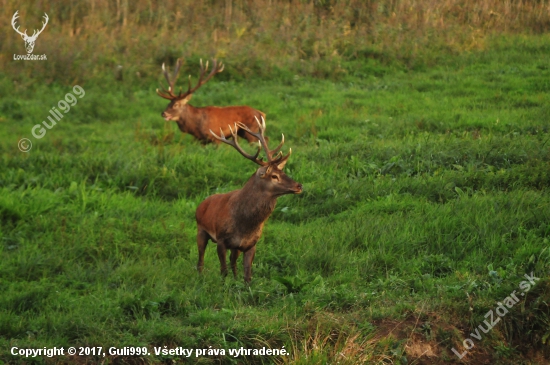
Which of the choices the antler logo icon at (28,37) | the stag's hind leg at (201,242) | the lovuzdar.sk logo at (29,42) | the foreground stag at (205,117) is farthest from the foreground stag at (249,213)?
the antler logo icon at (28,37)

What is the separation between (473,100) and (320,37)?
4.99 m

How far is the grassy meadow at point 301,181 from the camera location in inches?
260

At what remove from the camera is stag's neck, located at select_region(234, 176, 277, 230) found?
771 cm

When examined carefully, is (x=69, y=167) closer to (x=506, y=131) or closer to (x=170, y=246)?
(x=170, y=246)

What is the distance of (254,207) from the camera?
7.72 m

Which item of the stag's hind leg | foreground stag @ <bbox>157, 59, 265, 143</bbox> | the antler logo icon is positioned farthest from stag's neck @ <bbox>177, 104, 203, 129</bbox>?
the stag's hind leg

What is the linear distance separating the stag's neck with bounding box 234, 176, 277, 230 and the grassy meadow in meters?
0.55

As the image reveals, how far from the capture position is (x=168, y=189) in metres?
10.8

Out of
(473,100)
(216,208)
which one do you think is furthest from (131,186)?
(473,100)

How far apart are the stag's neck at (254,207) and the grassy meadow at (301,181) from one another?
55cm

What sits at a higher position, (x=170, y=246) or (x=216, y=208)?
(x=216, y=208)

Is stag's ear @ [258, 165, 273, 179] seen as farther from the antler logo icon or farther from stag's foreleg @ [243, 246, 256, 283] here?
the antler logo icon

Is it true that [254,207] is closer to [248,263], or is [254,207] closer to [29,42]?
[248,263]

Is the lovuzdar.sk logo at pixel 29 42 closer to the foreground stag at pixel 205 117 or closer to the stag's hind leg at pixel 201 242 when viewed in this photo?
the foreground stag at pixel 205 117
